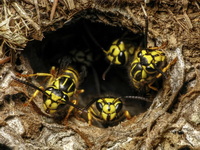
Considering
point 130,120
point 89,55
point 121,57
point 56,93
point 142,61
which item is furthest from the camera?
point 89,55

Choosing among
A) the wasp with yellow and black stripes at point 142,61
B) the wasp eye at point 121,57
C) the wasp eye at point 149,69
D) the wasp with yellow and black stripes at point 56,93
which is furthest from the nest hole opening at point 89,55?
the wasp eye at point 149,69

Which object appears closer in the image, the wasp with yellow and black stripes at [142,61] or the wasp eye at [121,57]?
the wasp with yellow and black stripes at [142,61]

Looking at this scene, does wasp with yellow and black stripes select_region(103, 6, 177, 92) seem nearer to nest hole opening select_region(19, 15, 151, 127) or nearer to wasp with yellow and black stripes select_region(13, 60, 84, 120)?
nest hole opening select_region(19, 15, 151, 127)

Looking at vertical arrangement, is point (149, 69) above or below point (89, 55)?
below

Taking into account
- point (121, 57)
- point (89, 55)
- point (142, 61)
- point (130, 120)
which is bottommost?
point (130, 120)

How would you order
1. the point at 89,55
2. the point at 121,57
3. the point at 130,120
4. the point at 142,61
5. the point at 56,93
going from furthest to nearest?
the point at 89,55, the point at 121,57, the point at 130,120, the point at 142,61, the point at 56,93

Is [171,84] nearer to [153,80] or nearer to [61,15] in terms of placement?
[153,80]

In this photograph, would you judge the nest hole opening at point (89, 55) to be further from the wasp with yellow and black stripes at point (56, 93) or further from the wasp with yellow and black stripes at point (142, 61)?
the wasp with yellow and black stripes at point (56, 93)

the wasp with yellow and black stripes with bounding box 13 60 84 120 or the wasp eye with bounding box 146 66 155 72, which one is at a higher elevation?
the wasp eye with bounding box 146 66 155 72

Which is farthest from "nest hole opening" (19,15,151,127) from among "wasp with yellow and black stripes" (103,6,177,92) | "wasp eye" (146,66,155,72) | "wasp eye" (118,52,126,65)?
"wasp eye" (146,66,155,72)

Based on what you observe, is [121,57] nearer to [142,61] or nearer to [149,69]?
[142,61]

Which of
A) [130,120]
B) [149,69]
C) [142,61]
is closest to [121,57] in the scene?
[142,61]

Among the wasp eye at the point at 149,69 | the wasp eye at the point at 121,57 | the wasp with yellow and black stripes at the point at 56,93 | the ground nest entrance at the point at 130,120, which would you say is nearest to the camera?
the ground nest entrance at the point at 130,120
